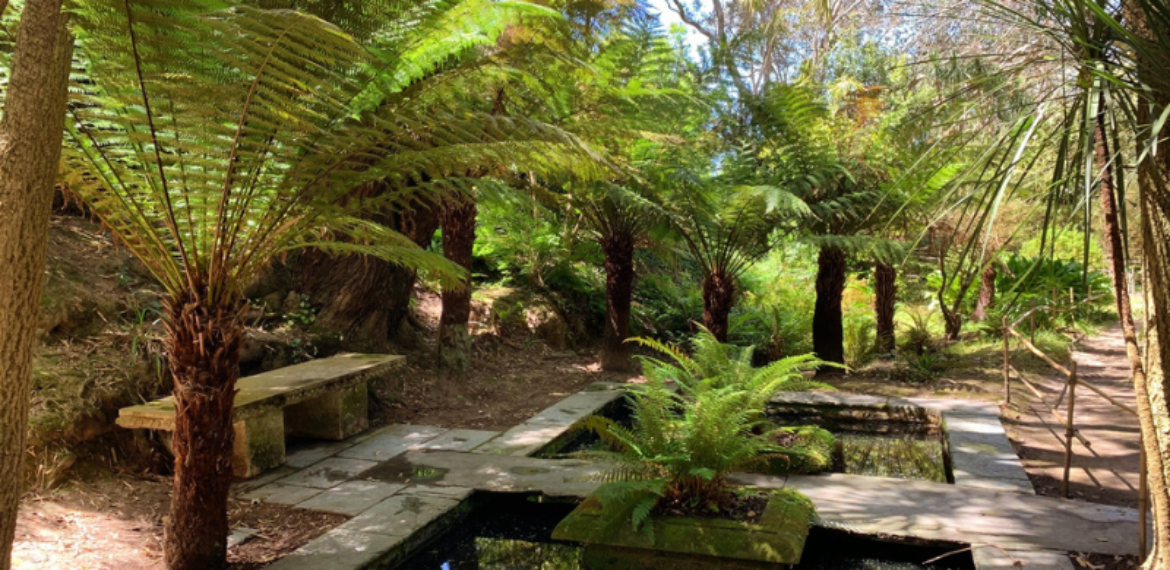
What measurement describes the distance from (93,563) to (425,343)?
3956 mm

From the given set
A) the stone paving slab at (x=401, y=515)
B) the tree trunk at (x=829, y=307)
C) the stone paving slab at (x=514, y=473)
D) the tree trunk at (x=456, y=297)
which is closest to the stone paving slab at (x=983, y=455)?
the stone paving slab at (x=514, y=473)

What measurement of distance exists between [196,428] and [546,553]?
1496 millimetres

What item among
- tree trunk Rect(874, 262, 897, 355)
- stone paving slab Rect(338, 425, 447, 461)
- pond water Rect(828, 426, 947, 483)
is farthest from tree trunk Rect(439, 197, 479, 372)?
tree trunk Rect(874, 262, 897, 355)

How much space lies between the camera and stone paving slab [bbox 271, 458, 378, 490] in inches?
157

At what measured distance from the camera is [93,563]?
9.45ft

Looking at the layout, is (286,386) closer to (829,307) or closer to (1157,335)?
(1157,335)

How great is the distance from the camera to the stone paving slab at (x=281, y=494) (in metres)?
3.72

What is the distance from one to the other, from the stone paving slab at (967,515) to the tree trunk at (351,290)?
11.7 feet

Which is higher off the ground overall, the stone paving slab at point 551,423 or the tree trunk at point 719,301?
the tree trunk at point 719,301

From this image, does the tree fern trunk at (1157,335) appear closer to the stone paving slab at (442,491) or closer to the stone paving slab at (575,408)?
the stone paving slab at (442,491)

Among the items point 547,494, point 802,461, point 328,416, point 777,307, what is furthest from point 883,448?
point 777,307

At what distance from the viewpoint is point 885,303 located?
8.04 meters

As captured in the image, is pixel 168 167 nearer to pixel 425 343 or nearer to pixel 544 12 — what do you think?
pixel 544 12

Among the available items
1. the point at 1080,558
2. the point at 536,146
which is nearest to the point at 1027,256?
the point at 1080,558
